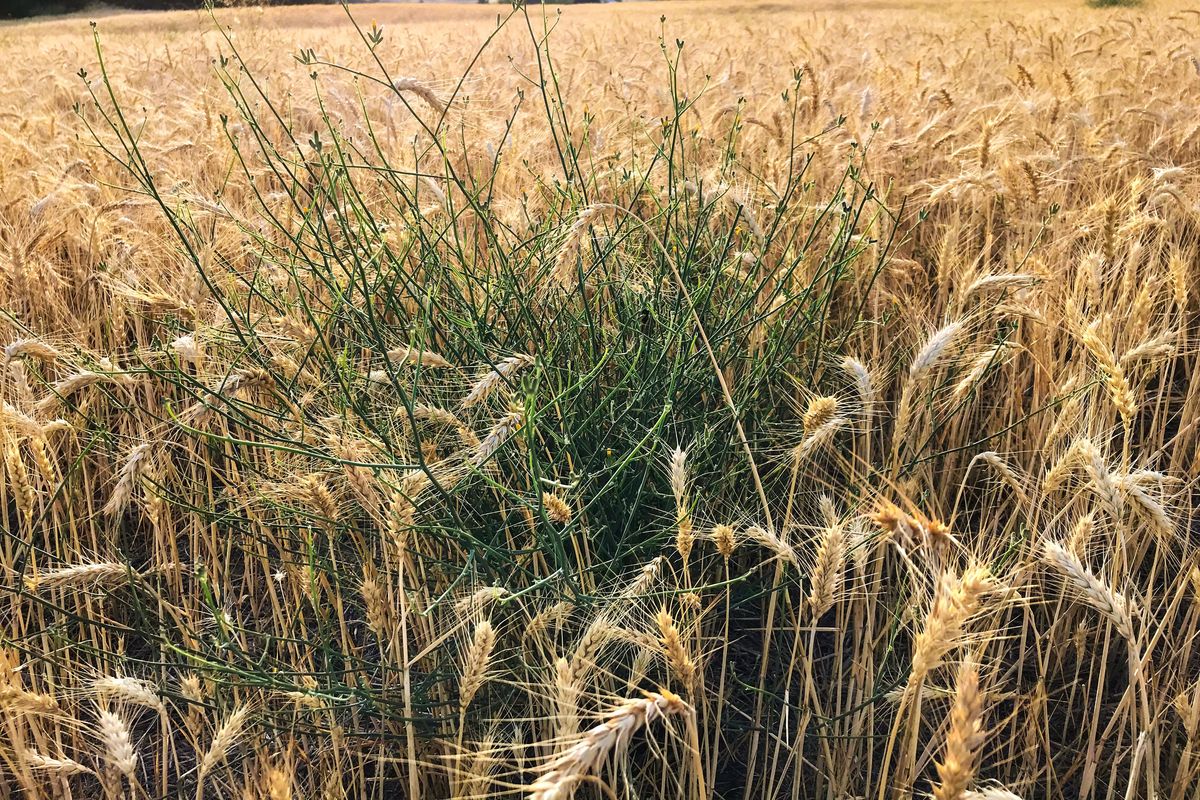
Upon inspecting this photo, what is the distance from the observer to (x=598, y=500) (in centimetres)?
142

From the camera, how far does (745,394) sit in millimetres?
1562

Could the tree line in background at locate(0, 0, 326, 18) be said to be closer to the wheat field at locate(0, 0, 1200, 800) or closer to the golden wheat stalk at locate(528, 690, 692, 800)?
the wheat field at locate(0, 0, 1200, 800)

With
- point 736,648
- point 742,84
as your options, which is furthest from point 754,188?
point 742,84

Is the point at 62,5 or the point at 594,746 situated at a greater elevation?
the point at 62,5

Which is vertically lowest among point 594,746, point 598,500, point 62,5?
point 598,500

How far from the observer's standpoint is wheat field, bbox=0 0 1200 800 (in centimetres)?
111

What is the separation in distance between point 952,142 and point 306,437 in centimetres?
258

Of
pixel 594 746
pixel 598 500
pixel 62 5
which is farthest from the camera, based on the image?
pixel 62 5

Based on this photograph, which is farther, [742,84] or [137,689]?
[742,84]

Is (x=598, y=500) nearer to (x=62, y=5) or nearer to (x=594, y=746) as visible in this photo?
(x=594, y=746)

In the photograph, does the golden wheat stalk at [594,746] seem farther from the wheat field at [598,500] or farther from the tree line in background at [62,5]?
the tree line in background at [62,5]

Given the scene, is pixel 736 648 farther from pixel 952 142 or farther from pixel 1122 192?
pixel 952 142

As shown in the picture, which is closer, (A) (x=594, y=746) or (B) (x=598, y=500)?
(A) (x=594, y=746)

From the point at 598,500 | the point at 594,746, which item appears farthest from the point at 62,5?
the point at 594,746
